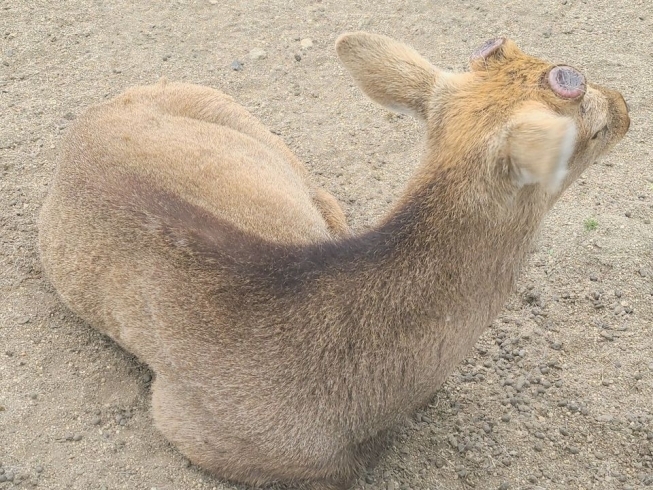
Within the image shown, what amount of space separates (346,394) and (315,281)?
2.14 feet

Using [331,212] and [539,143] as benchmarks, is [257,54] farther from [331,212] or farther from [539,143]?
[539,143]

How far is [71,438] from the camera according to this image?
504 cm

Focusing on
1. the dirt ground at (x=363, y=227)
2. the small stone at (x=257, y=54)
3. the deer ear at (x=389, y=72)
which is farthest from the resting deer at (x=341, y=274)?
the small stone at (x=257, y=54)

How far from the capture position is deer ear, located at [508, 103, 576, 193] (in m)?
3.55

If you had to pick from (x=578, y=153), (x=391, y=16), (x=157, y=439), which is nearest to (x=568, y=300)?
(x=578, y=153)

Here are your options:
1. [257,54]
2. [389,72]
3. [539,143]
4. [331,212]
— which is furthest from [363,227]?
[257,54]

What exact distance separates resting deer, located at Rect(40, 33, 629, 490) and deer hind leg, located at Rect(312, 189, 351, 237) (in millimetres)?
1242

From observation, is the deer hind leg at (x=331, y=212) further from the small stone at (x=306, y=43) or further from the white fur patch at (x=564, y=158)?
the small stone at (x=306, y=43)

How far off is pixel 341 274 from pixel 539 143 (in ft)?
4.26

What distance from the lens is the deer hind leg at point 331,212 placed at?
255 inches

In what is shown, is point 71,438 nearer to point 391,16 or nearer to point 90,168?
point 90,168

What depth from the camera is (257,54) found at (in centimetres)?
897

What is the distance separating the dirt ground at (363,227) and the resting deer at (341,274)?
547 millimetres

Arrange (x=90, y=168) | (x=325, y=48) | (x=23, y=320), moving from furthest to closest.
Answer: (x=325, y=48)
(x=23, y=320)
(x=90, y=168)
